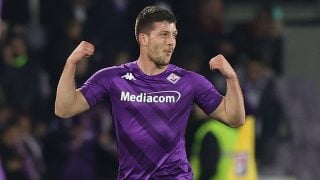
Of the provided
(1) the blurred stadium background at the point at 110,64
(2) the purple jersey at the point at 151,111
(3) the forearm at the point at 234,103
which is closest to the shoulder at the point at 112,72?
(2) the purple jersey at the point at 151,111

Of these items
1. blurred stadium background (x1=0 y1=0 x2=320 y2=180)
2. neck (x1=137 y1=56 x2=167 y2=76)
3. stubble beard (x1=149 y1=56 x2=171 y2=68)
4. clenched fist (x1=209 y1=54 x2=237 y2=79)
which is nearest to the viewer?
clenched fist (x1=209 y1=54 x2=237 y2=79)

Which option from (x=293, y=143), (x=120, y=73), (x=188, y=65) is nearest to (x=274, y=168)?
(x=293, y=143)

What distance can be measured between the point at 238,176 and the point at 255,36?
15.7 feet

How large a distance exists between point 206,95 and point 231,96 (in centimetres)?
19

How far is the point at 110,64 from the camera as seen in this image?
12.9m

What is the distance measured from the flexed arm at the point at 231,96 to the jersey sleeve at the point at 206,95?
59 millimetres

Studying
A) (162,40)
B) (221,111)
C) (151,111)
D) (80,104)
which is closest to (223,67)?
(221,111)

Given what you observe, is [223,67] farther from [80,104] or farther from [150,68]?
[80,104]

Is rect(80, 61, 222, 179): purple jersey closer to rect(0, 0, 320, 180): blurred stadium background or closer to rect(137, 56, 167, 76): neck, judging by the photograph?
rect(137, 56, 167, 76): neck

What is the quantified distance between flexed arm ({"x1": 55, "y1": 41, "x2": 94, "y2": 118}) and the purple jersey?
110 millimetres

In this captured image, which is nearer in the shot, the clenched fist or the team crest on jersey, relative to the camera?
the clenched fist

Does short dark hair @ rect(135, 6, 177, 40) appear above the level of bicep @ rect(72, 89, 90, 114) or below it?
above

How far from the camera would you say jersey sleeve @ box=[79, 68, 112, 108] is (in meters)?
6.75

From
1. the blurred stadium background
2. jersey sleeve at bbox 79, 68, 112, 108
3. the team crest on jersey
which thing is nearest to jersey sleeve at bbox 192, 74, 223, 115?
the team crest on jersey
